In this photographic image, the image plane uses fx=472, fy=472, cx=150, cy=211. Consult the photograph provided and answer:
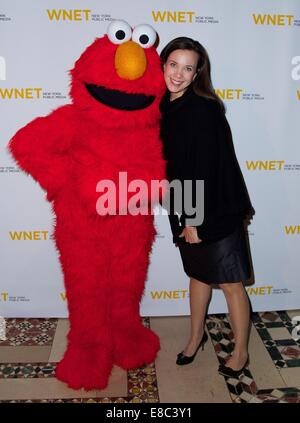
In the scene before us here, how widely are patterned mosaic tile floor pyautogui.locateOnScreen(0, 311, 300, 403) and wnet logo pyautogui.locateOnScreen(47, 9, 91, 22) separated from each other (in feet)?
4.73

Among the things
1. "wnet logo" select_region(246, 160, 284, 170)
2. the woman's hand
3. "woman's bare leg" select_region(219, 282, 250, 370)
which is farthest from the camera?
"wnet logo" select_region(246, 160, 284, 170)

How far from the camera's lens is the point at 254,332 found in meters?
2.35

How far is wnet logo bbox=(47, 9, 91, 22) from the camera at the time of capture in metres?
1.99

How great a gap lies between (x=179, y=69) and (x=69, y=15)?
0.63m

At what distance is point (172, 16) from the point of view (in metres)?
2.02

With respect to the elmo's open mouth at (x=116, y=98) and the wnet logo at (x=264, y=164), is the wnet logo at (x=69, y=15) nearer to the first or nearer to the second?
the elmo's open mouth at (x=116, y=98)

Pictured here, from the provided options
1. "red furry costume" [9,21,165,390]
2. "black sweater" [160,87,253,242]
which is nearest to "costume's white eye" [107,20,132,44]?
"red furry costume" [9,21,165,390]

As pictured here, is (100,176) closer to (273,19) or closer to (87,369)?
(87,369)

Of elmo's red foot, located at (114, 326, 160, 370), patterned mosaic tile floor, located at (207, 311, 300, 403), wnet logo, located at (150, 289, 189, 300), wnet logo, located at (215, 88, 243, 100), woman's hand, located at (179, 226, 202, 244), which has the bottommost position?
patterned mosaic tile floor, located at (207, 311, 300, 403)

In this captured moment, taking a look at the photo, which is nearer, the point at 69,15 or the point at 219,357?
the point at 69,15

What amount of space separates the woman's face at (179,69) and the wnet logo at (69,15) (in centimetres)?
51

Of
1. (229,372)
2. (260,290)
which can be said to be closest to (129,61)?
(229,372)

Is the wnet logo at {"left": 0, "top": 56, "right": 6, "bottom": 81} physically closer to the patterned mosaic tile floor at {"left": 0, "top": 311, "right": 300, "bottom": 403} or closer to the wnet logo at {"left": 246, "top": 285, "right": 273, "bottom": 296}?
the patterned mosaic tile floor at {"left": 0, "top": 311, "right": 300, "bottom": 403}

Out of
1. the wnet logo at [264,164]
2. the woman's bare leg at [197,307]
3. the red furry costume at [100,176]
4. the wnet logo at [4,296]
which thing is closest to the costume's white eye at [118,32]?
the red furry costume at [100,176]
